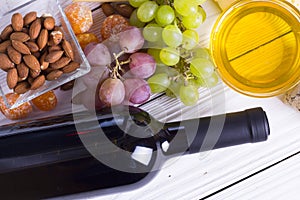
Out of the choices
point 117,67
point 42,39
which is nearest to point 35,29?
point 42,39

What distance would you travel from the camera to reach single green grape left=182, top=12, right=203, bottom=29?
666 millimetres

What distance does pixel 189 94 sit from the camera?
685 millimetres

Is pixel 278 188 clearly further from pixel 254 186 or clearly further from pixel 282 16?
pixel 282 16

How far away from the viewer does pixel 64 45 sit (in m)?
0.65

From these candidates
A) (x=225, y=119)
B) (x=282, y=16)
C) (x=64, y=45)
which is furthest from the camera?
(x=282, y=16)

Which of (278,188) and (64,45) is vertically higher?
(64,45)

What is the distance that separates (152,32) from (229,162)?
9.7 inches

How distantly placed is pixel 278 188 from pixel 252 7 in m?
0.30

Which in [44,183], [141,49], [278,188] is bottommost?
[278,188]

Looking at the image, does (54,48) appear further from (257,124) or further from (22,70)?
(257,124)

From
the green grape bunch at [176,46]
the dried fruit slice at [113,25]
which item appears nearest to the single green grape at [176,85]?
the green grape bunch at [176,46]

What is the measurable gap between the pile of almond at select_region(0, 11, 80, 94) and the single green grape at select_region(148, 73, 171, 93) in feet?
0.36

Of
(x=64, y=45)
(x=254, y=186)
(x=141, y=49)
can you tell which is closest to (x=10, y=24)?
(x=64, y=45)

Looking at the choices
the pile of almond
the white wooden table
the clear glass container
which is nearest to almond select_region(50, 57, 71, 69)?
the pile of almond
